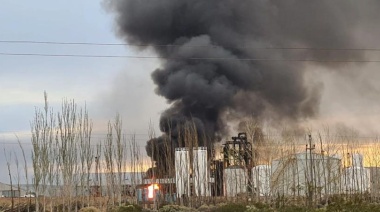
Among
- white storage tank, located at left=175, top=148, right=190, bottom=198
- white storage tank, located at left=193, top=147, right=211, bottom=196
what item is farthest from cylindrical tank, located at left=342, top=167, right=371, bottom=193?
white storage tank, located at left=175, top=148, right=190, bottom=198

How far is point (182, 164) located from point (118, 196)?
3.43 m

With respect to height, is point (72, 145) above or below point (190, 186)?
above

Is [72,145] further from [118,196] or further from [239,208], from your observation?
[239,208]

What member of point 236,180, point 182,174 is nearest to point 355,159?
point 236,180

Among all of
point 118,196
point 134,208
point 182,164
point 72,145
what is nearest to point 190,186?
point 182,164

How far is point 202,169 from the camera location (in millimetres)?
21750

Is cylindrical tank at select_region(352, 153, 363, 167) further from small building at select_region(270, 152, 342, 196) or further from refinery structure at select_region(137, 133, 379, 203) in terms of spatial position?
small building at select_region(270, 152, 342, 196)

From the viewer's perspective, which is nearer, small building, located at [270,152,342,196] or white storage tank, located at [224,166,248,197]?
small building, located at [270,152,342,196]

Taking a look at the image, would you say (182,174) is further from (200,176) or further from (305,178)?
(305,178)

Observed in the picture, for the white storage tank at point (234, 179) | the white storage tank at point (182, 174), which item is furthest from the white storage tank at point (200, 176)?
the white storage tank at point (234, 179)

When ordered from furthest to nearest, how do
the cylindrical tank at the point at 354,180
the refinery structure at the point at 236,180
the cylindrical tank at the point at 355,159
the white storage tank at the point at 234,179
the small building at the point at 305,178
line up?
1. the cylindrical tank at the point at 355,159
2. the cylindrical tank at the point at 354,180
3. the white storage tank at the point at 234,179
4. the refinery structure at the point at 236,180
5. the small building at the point at 305,178

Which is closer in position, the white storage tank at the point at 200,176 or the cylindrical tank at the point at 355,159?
the white storage tank at the point at 200,176

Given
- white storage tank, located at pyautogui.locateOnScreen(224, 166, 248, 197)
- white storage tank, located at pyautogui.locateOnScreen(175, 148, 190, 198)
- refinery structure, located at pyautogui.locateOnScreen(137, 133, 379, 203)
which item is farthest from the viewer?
white storage tank, located at pyautogui.locateOnScreen(224, 166, 248, 197)

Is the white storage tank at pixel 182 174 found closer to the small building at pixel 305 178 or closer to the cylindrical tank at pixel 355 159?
the small building at pixel 305 178
